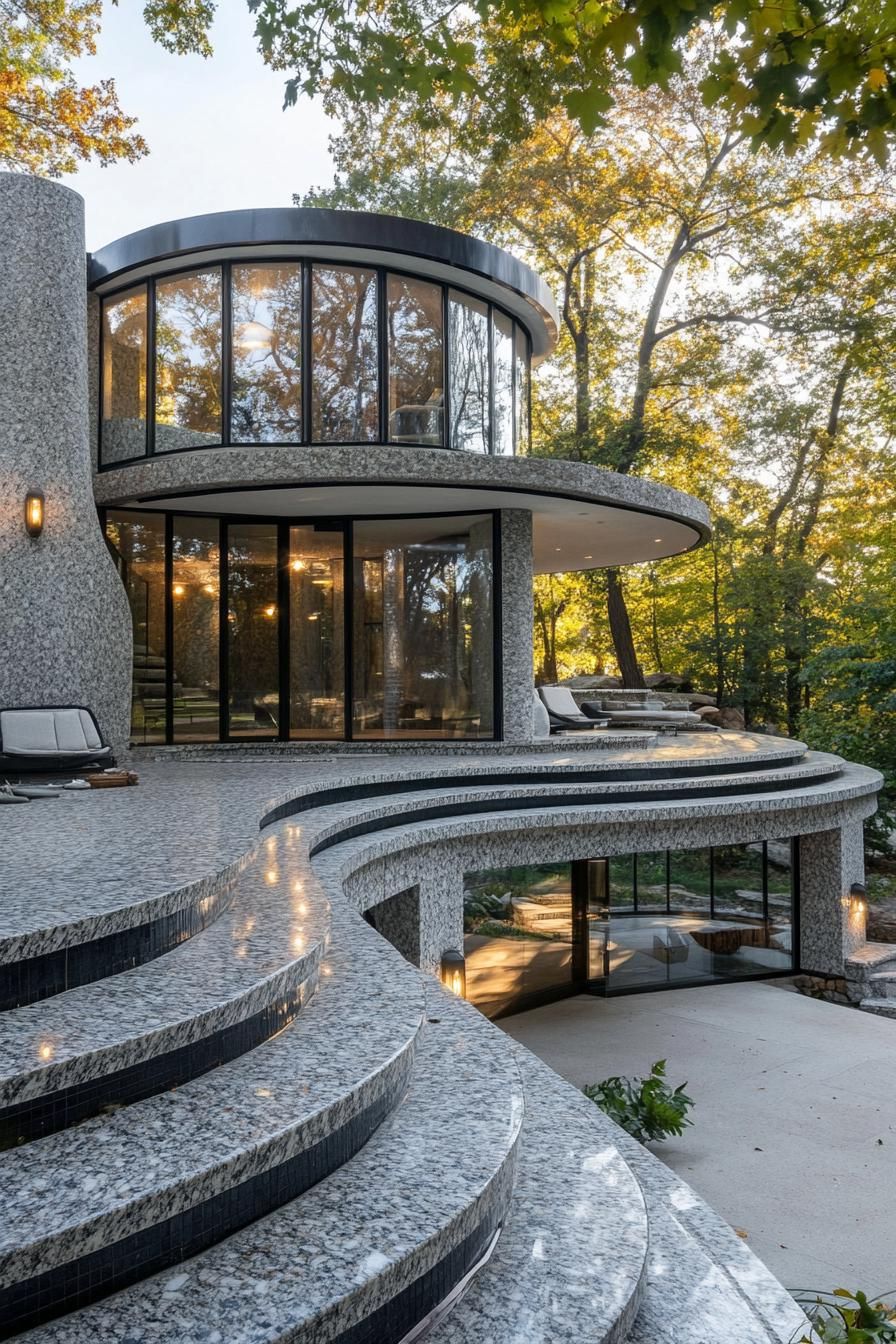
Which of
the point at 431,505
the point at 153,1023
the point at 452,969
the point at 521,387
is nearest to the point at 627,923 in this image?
the point at 452,969

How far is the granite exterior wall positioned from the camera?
11.8 metres

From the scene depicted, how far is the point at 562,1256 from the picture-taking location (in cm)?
263

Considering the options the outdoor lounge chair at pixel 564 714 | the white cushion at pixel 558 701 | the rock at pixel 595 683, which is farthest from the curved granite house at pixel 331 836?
the rock at pixel 595 683

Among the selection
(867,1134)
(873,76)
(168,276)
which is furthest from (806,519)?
(873,76)

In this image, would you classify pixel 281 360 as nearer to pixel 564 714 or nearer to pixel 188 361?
pixel 188 361

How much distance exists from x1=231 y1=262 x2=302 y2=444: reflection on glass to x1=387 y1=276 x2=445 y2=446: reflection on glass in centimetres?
117

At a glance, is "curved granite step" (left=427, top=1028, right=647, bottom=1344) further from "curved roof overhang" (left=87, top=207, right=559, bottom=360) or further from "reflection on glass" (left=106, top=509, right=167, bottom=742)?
"curved roof overhang" (left=87, top=207, right=559, bottom=360)

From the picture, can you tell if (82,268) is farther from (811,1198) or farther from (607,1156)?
(811,1198)

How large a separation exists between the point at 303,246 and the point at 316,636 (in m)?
4.70

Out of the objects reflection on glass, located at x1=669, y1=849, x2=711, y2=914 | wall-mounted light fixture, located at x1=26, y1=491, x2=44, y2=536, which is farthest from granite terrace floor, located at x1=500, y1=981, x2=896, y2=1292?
wall-mounted light fixture, located at x1=26, y1=491, x2=44, y2=536

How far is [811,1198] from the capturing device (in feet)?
20.8

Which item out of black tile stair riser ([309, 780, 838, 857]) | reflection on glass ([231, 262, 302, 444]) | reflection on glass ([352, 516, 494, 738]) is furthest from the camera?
reflection on glass ([352, 516, 494, 738])

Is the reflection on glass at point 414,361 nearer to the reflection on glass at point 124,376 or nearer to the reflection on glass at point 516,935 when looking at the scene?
the reflection on glass at point 124,376

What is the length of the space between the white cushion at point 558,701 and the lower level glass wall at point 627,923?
A: 346cm
